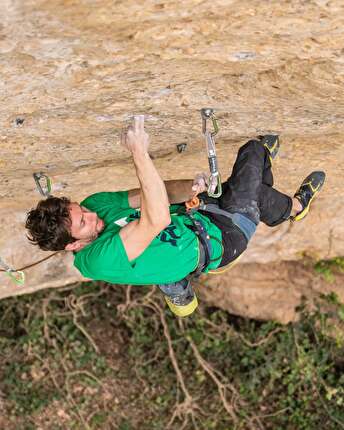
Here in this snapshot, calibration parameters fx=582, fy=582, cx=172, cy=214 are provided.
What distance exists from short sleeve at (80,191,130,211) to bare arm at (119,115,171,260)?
387mm

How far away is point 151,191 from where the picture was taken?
215cm

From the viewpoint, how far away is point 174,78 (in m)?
2.20

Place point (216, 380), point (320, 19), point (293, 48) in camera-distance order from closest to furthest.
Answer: point (320, 19) → point (293, 48) → point (216, 380)

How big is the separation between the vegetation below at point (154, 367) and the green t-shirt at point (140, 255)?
3065 mm

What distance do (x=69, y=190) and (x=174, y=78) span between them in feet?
4.91

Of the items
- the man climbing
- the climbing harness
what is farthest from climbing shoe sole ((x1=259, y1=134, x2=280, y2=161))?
the climbing harness

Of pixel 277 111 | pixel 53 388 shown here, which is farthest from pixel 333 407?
pixel 277 111

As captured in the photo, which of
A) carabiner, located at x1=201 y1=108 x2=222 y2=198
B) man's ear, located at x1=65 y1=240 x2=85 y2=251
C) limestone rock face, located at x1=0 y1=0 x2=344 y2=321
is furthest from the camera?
man's ear, located at x1=65 y1=240 x2=85 y2=251

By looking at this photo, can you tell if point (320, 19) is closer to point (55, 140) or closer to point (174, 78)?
point (174, 78)

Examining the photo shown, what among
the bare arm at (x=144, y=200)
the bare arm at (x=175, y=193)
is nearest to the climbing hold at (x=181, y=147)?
A: the bare arm at (x=175, y=193)

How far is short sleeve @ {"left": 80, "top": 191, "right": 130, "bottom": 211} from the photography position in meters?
2.71

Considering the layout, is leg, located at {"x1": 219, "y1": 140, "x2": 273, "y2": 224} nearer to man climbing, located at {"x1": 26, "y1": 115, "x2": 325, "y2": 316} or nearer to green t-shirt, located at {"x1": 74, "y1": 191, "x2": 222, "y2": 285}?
man climbing, located at {"x1": 26, "y1": 115, "x2": 325, "y2": 316}

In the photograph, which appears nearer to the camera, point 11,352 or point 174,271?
point 174,271

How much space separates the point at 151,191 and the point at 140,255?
1.33 ft
